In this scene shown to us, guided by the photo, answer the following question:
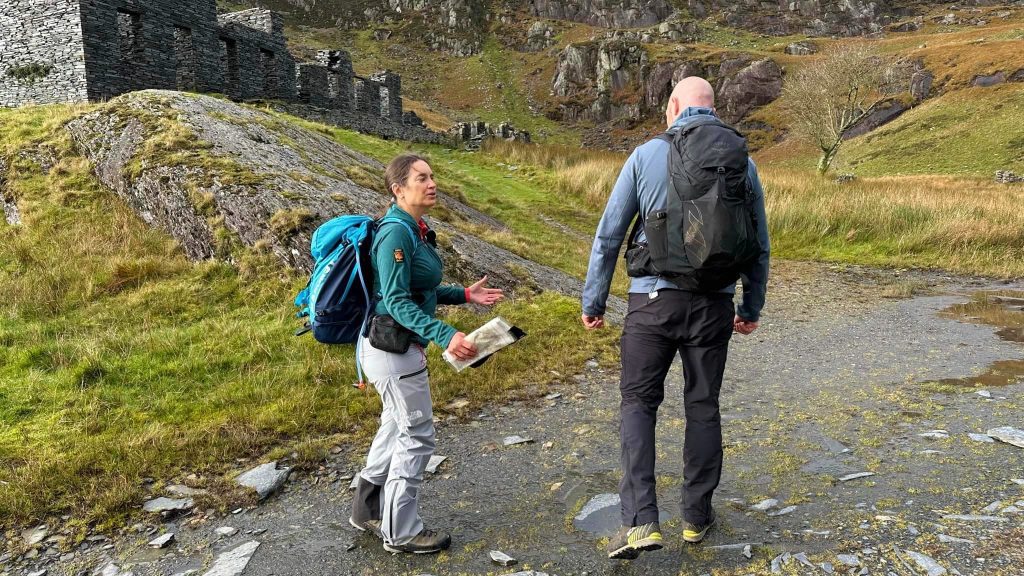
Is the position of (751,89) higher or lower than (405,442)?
higher

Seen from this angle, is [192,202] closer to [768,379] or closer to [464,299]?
[464,299]

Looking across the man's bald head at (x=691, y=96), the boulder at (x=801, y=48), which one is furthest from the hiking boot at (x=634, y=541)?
the boulder at (x=801, y=48)

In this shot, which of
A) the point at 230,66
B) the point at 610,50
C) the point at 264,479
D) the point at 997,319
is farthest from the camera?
the point at 610,50

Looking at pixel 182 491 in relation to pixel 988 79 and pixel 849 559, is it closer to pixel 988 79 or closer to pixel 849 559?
pixel 849 559

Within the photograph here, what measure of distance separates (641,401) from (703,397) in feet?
1.11

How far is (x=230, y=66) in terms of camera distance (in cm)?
2420

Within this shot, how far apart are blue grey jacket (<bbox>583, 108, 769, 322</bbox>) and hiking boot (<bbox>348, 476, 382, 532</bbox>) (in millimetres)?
1692

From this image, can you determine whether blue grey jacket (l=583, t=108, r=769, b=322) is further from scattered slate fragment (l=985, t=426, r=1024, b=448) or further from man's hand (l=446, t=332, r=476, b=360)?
scattered slate fragment (l=985, t=426, r=1024, b=448)

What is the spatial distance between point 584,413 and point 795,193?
15.9 metres

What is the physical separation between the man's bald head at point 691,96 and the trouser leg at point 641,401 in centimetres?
109

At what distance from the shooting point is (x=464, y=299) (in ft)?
13.1

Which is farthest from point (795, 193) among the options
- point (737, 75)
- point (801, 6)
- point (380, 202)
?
point (801, 6)

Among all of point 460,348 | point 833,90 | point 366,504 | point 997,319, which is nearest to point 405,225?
point 460,348

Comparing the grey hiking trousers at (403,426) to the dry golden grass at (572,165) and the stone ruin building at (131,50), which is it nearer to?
the dry golden grass at (572,165)
